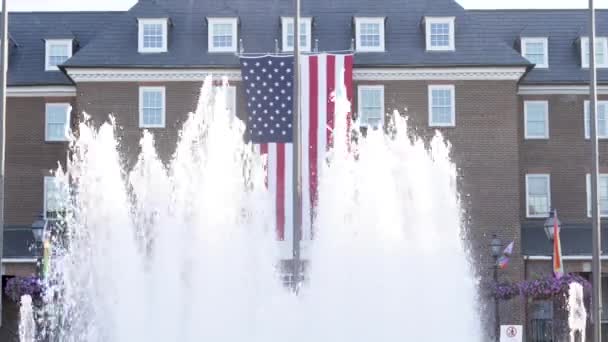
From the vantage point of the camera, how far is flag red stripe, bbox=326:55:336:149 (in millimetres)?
41438

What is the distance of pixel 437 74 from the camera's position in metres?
44.6

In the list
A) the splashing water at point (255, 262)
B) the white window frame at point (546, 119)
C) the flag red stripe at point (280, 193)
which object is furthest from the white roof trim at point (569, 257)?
the splashing water at point (255, 262)

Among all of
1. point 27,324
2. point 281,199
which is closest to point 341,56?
point 281,199

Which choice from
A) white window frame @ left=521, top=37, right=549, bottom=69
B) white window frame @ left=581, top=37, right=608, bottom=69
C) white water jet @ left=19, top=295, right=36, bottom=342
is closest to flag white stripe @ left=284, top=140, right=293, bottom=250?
white water jet @ left=19, top=295, right=36, bottom=342

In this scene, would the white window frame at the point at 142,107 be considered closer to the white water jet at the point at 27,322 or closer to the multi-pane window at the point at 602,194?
the white water jet at the point at 27,322

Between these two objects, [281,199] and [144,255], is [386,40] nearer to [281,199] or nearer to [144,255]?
[281,199]

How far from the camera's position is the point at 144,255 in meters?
29.0

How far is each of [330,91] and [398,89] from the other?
3782 mm

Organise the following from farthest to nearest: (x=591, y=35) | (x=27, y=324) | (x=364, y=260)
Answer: (x=27, y=324) < (x=591, y=35) < (x=364, y=260)

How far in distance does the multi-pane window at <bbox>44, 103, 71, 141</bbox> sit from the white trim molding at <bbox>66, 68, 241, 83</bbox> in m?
3.06

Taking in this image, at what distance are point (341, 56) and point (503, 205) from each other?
8.05 m

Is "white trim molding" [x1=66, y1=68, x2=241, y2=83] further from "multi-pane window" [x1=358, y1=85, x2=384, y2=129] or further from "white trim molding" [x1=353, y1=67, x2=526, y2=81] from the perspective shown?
"white trim molding" [x1=353, y1=67, x2=526, y2=81]

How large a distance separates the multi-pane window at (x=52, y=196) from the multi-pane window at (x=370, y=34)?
12491 millimetres

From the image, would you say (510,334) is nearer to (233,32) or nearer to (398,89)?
(398,89)
